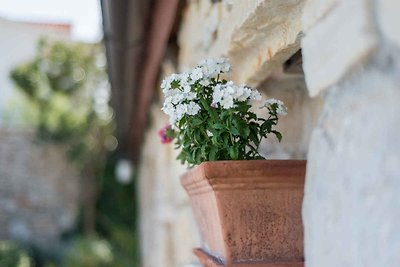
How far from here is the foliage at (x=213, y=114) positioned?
1.19 m

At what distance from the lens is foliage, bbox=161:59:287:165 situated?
119 cm

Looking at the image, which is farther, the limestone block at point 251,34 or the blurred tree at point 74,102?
the blurred tree at point 74,102

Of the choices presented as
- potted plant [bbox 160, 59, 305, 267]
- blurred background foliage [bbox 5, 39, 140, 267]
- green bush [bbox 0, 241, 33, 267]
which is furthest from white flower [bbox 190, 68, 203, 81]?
blurred background foliage [bbox 5, 39, 140, 267]

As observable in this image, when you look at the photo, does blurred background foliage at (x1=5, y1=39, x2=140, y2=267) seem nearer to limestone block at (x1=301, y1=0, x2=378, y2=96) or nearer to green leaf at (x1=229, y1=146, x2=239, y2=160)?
green leaf at (x1=229, y1=146, x2=239, y2=160)

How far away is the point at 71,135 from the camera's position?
28.7 ft

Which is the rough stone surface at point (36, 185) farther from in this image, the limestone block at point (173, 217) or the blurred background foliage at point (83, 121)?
the limestone block at point (173, 217)

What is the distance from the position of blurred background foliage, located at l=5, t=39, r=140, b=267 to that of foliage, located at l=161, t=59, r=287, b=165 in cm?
745

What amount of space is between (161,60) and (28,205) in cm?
649

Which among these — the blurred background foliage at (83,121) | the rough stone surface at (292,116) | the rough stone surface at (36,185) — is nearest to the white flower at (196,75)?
the rough stone surface at (292,116)

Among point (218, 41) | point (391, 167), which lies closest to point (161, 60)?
point (218, 41)

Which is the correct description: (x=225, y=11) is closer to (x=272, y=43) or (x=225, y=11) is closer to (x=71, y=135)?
(x=272, y=43)

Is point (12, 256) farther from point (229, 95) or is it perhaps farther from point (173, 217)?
point (229, 95)

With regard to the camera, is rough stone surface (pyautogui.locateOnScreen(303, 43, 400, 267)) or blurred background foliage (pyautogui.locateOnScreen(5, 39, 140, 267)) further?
blurred background foliage (pyautogui.locateOnScreen(5, 39, 140, 267))

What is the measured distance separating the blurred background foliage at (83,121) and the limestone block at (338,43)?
25.9ft
